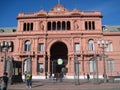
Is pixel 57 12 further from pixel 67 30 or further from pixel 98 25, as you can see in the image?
pixel 98 25

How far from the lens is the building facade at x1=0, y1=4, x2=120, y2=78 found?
52.2 m

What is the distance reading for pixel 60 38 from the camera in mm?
53906

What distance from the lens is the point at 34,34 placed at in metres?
54.2

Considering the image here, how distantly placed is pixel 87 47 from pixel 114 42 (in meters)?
7.53

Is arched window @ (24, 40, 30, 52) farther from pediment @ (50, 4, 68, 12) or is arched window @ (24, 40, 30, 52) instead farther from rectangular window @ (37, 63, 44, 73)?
pediment @ (50, 4, 68, 12)

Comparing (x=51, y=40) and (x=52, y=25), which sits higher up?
(x=52, y=25)

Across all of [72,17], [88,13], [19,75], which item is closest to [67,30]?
[72,17]

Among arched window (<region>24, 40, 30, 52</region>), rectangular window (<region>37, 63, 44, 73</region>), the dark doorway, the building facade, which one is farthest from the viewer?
arched window (<region>24, 40, 30, 52</region>)

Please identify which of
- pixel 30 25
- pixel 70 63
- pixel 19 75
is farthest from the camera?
pixel 30 25

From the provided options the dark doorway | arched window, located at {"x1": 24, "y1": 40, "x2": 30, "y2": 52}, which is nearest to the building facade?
arched window, located at {"x1": 24, "y1": 40, "x2": 30, "y2": 52}

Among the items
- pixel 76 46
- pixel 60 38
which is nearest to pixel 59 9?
pixel 60 38

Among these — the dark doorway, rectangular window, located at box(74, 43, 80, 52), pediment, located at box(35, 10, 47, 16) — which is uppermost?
pediment, located at box(35, 10, 47, 16)

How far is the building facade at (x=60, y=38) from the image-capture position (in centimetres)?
5222

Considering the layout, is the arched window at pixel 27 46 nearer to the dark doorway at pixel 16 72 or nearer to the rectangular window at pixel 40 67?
the rectangular window at pixel 40 67
